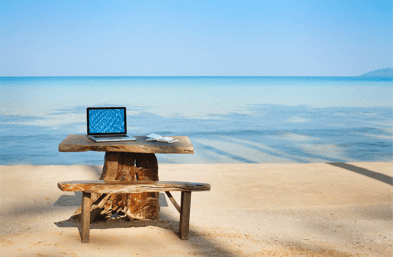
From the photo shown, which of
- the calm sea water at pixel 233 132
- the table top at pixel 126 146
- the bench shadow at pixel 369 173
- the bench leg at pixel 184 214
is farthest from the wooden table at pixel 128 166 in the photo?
the calm sea water at pixel 233 132

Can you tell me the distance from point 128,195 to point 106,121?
89 cm

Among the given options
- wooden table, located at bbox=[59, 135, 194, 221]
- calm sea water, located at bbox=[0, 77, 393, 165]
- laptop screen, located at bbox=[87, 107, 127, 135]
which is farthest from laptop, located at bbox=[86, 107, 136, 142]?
calm sea water, located at bbox=[0, 77, 393, 165]

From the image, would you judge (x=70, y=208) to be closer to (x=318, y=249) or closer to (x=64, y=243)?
(x=64, y=243)

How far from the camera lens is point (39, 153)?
10.7m

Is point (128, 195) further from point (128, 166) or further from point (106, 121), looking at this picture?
point (106, 121)

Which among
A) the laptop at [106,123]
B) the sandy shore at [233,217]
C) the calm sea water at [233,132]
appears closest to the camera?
the sandy shore at [233,217]

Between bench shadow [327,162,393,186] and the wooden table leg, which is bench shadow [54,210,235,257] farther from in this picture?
bench shadow [327,162,393,186]

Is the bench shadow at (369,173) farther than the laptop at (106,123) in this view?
Yes

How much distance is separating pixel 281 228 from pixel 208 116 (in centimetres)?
1504

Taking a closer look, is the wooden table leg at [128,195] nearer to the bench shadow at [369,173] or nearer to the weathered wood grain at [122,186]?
the weathered wood grain at [122,186]

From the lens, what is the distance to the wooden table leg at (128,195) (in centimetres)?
425

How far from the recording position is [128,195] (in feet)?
14.9

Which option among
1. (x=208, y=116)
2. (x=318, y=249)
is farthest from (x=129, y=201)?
(x=208, y=116)

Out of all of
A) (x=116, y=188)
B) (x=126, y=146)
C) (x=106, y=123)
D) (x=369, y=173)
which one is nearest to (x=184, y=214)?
(x=116, y=188)
